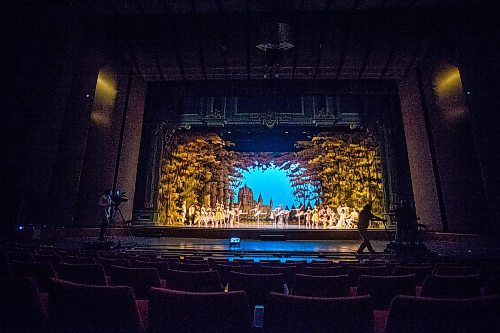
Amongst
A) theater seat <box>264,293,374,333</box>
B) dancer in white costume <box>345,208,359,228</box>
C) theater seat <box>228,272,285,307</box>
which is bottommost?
theater seat <box>228,272,285,307</box>

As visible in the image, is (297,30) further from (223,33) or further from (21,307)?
(21,307)

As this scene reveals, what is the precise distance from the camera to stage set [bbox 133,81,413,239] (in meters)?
15.7

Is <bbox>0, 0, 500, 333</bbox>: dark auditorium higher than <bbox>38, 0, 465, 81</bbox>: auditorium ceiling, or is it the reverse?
<bbox>38, 0, 465, 81</bbox>: auditorium ceiling

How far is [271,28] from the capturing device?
1003 centimetres

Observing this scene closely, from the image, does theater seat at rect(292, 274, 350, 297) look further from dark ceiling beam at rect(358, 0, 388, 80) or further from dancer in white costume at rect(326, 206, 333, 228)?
dancer in white costume at rect(326, 206, 333, 228)

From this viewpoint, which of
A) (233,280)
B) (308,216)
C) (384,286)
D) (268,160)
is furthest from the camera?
(268,160)

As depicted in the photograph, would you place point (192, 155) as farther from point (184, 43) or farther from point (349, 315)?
point (349, 315)

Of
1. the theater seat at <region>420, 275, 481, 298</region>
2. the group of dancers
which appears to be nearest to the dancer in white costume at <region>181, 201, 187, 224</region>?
the group of dancers

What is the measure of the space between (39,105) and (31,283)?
33.3 feet

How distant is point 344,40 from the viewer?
1121 centimetres

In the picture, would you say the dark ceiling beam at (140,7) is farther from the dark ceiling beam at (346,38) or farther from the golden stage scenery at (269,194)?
the golden stage scenery at (269,194)

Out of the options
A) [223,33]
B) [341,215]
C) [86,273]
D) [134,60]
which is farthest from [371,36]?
[86,273]

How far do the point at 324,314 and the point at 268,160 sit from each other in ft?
58.9

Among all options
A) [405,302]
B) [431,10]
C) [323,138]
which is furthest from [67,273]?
[323,138]
